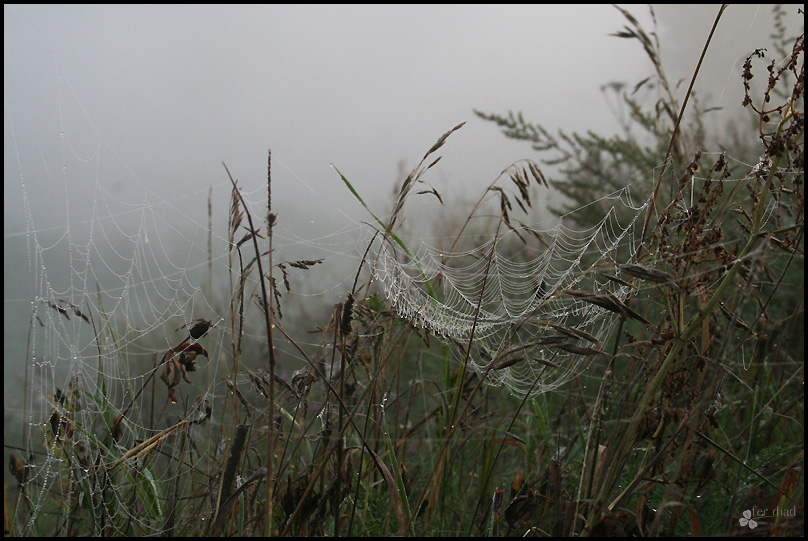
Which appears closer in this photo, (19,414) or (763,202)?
(763,202)

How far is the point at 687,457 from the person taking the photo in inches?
57.8

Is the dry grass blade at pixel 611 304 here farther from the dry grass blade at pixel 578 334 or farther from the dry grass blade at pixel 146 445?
the dry grass blade at pixel 146 445

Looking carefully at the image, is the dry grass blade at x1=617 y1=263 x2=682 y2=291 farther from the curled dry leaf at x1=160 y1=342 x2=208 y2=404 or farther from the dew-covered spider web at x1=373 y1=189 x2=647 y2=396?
the curled dry leaf at x1=160 y1=342 x2=208 y2=404

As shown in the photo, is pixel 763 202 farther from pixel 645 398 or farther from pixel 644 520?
pixel 644 520

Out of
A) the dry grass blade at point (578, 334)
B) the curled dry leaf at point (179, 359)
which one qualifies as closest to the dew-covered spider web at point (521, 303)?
the dry grass blade at point (578, 334)

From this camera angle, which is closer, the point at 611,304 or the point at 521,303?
the point at 611,304

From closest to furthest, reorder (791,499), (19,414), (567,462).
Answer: (791,499), (567,462), (19,414)

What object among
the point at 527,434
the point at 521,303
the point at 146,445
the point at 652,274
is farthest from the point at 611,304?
the point at 521,303

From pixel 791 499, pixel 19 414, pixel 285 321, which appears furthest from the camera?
pixel 285 321

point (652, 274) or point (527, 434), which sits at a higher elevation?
point (652, 274)

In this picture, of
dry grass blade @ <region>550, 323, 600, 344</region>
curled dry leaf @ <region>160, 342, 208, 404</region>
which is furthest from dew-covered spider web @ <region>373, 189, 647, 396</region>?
curled dry leaf @ <region>160, 342, 208, 404</region>

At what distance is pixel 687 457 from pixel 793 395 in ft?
3.47

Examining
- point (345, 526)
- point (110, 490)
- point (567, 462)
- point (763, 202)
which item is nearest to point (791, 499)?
point (763, 202)

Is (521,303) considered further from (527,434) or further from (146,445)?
(146,445)
